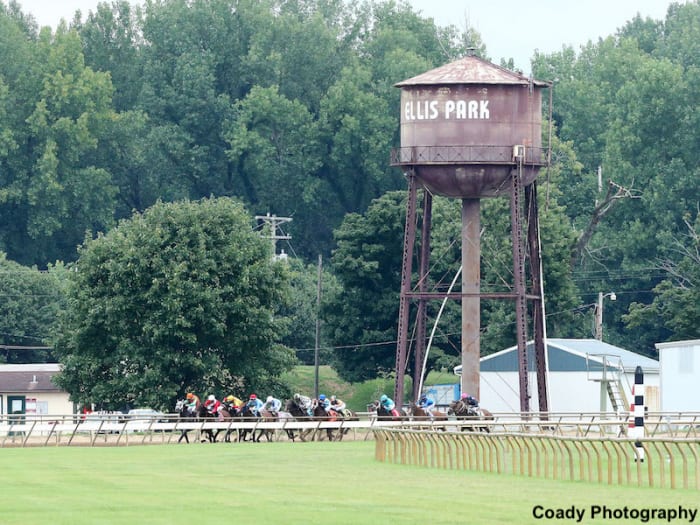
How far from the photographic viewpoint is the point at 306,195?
129 metres

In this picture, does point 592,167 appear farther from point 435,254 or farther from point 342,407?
point 342,407

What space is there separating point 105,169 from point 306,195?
13.3 meters

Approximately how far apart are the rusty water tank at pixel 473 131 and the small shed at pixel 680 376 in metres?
8.03

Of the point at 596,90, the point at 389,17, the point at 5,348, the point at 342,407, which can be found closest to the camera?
the point at 342,407

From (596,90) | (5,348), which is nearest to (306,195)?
(596,90)

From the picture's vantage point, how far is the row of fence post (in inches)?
1299

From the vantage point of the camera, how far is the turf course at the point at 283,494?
27219mm

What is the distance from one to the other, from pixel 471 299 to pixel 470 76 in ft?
24.0

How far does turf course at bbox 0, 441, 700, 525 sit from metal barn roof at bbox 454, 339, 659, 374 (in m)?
36.0

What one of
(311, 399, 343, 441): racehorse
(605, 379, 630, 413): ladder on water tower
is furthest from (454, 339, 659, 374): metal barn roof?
(311, 399, 343, 441): racehorse

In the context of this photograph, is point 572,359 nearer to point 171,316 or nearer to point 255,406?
point 171,316

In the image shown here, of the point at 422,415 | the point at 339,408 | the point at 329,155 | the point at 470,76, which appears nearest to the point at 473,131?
the point at 470,76

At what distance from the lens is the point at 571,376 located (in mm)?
80125

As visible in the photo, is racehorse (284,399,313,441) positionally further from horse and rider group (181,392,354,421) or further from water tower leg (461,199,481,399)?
water tower leg (461,199,481,399)
